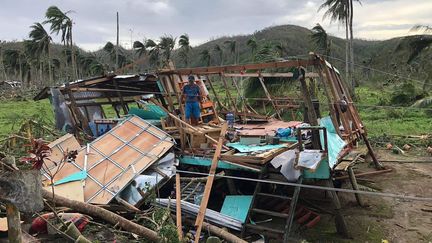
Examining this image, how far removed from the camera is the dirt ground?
23.0 ft

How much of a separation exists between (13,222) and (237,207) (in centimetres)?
422


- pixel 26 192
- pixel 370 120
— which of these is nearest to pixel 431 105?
pixel 370 120

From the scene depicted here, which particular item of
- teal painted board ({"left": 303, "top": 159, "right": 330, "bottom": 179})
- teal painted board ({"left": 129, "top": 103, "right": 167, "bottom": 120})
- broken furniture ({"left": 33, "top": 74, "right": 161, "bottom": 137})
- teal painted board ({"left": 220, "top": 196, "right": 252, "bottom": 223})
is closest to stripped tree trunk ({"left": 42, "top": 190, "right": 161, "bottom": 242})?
teal painted board ({"left": 220, "top": 196, "right": 252, "bottom": 223})

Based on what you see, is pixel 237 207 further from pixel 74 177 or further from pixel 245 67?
pixel 74 177

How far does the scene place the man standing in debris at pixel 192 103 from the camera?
9695 millimetres

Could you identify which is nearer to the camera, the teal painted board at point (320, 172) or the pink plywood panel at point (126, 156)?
the teal painted board at point (320, 172)

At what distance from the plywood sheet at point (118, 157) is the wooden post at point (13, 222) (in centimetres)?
301

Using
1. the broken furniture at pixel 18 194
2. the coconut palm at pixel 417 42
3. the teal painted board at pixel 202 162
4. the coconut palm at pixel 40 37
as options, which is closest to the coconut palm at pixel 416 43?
the coconut palm at pixel 417 42

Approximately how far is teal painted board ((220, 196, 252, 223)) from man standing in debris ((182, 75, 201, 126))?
108 inches

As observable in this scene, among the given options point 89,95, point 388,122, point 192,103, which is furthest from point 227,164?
point 388,122

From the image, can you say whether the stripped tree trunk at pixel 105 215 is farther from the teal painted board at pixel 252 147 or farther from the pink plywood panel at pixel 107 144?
the teal painted board at pixel 252 147

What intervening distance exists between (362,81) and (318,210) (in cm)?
3080

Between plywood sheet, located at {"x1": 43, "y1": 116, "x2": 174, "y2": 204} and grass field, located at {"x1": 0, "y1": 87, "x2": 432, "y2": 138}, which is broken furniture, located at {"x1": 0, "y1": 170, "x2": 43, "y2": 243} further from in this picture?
grass field, located at {"x1": 0, "y1": 87, "x2": 432, "y2": 138}

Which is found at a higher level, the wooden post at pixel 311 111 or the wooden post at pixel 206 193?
the wooden post at pixel 311 111
